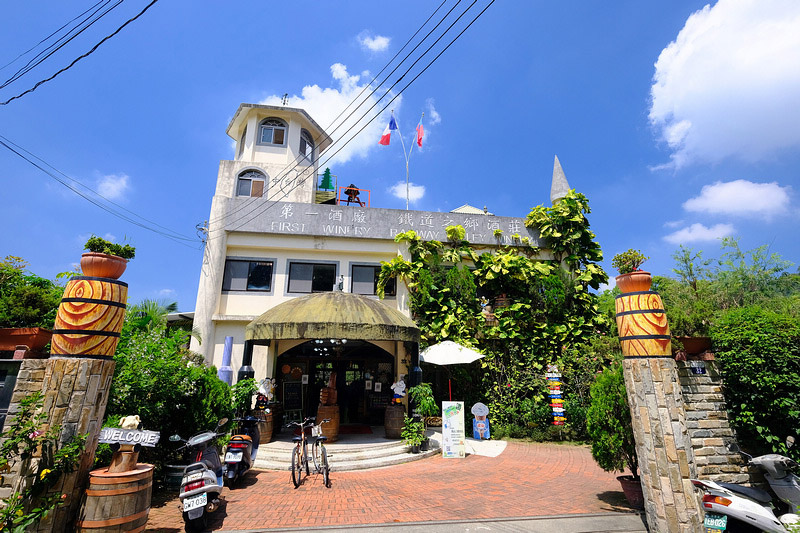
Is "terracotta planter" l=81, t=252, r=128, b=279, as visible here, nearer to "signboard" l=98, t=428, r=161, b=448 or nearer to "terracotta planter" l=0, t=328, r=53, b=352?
"terracotta planter" l=0, t=328, r=53, b=352

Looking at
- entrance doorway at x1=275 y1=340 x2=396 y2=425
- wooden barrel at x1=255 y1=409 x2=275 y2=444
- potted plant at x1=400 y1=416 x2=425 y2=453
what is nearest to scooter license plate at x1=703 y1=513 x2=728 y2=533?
potted plant at x1=400 y1=416 x2=425 y2=453

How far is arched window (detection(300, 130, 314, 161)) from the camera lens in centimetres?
1701

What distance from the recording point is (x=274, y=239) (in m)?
13.7

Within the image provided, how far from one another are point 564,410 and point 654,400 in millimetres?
8004

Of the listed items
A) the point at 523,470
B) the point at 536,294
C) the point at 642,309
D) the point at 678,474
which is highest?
the point at 536,294

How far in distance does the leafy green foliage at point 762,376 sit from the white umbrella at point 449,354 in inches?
256

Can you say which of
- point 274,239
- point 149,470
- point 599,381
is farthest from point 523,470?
point 274,239

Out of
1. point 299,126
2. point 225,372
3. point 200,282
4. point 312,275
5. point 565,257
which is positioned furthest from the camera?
point 299,126

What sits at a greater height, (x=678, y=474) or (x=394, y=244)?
(x=394, y=244)

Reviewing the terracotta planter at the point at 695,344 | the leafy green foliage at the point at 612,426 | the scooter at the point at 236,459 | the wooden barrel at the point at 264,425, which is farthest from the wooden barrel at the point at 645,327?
the wooden barrel at the point at 264,425

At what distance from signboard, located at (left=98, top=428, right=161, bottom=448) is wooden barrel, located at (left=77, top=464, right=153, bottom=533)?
11.7 inches

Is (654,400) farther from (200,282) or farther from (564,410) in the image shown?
(200,282)

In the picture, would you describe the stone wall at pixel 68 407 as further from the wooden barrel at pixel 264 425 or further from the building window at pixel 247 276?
the building window at pixel 247 276

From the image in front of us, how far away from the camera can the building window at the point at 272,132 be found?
16198 millimetres
